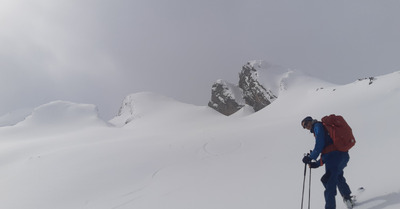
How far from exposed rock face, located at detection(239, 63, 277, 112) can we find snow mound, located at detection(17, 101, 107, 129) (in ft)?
95.5

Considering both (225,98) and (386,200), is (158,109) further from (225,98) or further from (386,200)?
(386,200)

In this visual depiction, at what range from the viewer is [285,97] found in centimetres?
3412

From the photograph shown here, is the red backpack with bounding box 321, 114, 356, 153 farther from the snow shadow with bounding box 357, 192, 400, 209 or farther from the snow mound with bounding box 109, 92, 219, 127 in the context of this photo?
the snow mound with bounding box 109, 92, 219, 127

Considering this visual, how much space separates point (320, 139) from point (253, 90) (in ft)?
174

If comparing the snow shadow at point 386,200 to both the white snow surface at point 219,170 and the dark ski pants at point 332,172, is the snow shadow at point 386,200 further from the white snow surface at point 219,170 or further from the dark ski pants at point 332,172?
the dark ski pants at point 332,172

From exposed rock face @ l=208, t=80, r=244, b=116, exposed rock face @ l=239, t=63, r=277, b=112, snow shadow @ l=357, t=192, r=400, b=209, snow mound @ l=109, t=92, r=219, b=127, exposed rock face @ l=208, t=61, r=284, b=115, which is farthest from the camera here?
exposed rock face @ l=208, t=80, r=244, b=116

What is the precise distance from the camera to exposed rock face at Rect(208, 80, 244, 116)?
65.8 metres

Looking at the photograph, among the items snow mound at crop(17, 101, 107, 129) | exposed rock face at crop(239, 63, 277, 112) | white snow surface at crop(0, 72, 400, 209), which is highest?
exposed rock face at crop(239, 63, 277, 112)

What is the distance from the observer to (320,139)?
15.5 ft

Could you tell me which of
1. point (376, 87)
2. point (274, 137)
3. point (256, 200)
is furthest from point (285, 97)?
point (256, 200)

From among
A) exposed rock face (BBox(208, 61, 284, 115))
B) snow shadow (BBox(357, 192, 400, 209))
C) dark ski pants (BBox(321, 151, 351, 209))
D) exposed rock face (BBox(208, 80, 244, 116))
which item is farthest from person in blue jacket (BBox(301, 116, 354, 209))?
exposed rock face (BBox(208, 80, 244, 116))

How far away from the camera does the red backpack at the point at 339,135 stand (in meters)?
4.68

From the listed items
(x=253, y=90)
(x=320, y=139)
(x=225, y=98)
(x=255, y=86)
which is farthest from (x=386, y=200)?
(x=225, y=98)

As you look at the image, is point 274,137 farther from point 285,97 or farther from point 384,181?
point 285,97
